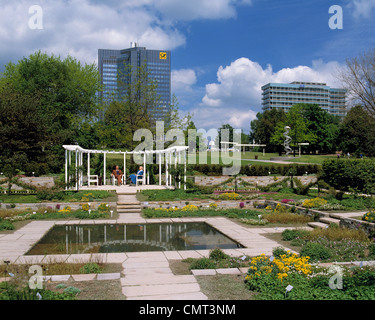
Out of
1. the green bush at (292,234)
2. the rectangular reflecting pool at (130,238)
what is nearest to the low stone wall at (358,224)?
the green bush at (292,234)

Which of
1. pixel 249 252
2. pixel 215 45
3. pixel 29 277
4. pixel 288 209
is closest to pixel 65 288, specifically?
pixel 29 277

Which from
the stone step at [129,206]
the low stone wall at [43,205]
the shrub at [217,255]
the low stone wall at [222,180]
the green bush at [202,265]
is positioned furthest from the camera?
the low stone wall at [222,180]

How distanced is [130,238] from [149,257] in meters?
1.96

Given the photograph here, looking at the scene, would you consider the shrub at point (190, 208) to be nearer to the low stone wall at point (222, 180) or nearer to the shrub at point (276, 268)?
the shrub at point (276, 268)

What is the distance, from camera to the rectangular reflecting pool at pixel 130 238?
22.9 feet

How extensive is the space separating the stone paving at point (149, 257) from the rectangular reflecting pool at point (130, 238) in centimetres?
26

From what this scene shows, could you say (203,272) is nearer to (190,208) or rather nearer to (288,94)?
(190,208)

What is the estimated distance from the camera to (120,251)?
6.75 m

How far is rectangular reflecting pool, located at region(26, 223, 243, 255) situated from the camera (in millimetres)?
6988

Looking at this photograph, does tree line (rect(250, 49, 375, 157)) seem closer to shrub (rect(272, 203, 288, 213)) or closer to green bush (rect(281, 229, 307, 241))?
shrub (rect(272, 203, 288, 213))

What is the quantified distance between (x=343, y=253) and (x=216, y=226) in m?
3.70

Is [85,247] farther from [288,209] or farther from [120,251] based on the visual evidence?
[288,209]

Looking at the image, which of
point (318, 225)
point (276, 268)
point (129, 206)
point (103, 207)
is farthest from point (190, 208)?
point (276, 268)

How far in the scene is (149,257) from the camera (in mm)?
6160
